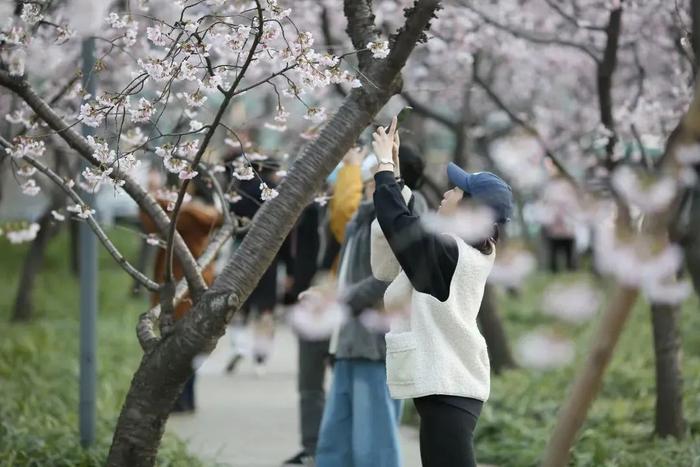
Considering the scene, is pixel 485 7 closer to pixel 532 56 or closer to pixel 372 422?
pixel 532 56

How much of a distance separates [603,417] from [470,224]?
12.6ft

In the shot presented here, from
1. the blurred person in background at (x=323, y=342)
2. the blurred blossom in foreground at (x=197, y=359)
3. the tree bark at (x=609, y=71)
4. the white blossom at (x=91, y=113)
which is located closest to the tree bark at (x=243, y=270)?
the blurred blossom in foreground at (x=197, y=359)

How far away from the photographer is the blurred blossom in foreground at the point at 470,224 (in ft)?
15.0

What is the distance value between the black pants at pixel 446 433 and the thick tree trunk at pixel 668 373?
3053mm

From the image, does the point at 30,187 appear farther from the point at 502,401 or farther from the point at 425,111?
the point at 425,111

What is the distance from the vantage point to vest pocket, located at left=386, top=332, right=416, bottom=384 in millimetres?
4616

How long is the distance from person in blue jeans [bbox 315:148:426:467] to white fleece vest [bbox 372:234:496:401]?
1.19 metres

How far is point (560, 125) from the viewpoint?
15.0 metres

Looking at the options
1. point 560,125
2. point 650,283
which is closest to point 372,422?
point 650,283

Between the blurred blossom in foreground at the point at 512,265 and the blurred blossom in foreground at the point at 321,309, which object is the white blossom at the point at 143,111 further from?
the blurred blossom in foreground at the point at 512,265

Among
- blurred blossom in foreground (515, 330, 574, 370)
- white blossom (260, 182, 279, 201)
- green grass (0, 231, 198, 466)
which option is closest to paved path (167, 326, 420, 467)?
green grass (0, 231, 198, 466)

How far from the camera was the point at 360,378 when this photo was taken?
600 centimetres

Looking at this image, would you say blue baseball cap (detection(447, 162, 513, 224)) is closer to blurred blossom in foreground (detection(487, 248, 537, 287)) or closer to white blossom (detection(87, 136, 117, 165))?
blurred blossom in foreground (detection(487, 248, 537, 287))

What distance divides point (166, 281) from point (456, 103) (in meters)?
10.9
